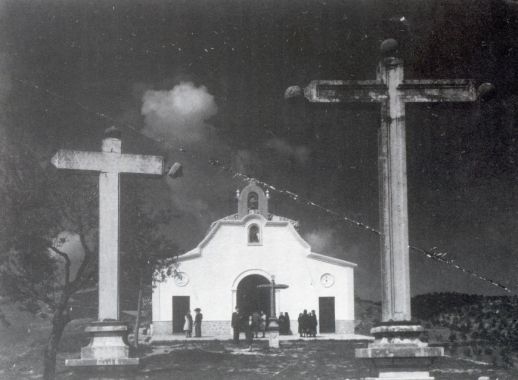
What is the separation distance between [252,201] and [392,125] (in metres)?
27.1

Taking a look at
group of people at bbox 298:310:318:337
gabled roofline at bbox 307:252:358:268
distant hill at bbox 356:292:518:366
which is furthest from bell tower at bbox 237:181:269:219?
distant hill at bbox 356:292:518:366

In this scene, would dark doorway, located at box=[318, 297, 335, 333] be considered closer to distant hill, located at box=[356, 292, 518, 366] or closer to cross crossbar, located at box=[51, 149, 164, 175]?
distant hill, located at box=[356, 292, 518, 366]

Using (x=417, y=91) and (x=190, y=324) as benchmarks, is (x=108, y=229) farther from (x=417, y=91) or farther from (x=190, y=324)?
(x=190, y=324)

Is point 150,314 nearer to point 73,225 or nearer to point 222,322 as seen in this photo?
point 222,322

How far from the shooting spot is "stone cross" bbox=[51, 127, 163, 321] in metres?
7.82

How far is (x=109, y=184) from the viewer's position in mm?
8141

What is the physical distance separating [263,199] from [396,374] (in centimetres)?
2811

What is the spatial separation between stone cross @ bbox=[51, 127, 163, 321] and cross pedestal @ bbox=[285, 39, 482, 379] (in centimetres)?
212

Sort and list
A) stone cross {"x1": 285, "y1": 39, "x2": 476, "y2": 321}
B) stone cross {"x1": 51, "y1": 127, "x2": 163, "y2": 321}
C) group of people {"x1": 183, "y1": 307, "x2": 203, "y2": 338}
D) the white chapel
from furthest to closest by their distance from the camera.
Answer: the white chapel
group of people {"x1": 183, "y1": 307, "x2": 203, "y2": 338}
stone cross {"x1": 51, "y1": 127, "x2": 163, "y2": 321}
stone cross {"x1": 285, "y1": 39, "x2": 476, "y2": 321}

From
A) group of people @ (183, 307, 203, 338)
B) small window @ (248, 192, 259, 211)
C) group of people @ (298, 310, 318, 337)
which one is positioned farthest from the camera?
small window @ (248, 192, 259, 211)

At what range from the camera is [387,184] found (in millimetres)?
7305

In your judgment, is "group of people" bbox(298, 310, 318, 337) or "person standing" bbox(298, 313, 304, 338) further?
"person standing" bbox(298, 313, 304, 338)

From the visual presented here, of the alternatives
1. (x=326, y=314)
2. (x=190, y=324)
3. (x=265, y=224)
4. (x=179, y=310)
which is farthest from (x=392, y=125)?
(x=265, y=224)

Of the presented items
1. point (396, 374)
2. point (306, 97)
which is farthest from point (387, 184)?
point (396, 374)
